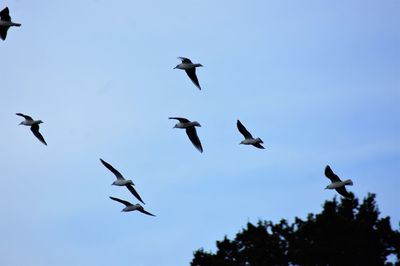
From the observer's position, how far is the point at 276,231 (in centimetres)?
6531

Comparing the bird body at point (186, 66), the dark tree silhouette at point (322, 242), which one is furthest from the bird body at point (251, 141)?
the dark tree silhouette at point (322, 242)

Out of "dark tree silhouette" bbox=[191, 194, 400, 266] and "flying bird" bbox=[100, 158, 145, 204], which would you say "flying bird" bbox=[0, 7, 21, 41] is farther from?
"dark tree silhouette" bbox=[191, 194, 400, 266]

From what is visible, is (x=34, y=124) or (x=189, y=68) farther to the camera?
(x=34, y=124)

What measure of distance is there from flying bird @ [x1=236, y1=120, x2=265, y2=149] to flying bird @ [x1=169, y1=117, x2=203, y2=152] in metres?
1.65

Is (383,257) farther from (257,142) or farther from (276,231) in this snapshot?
Result: (257,142)

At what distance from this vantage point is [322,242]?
61.5 metres

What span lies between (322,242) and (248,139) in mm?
27610

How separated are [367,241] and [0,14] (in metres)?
33.6

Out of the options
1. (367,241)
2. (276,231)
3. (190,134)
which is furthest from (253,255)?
(190,134)

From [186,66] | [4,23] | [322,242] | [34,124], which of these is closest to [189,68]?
[186,66]

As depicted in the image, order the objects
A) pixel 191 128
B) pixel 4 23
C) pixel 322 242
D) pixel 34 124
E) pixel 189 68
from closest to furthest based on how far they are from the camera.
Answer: pixel 4 23
pixel 191 128
pixel 189 68
pixel 34 124
pixel 322 242

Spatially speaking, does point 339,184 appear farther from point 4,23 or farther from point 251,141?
point 4,23

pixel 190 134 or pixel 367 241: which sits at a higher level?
pixel 367 241

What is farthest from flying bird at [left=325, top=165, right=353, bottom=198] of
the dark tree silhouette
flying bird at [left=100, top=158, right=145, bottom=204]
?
the dark tree silhouette
